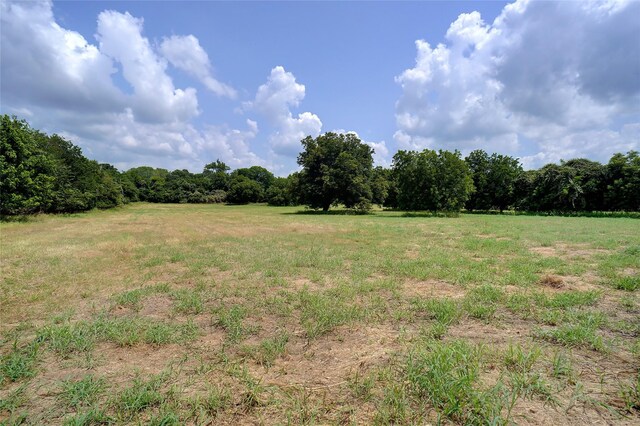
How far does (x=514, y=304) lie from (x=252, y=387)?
5.09m

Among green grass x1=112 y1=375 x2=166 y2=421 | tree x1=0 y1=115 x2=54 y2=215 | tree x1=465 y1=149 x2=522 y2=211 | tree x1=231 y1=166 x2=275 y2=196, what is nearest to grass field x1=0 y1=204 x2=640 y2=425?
green grass x1=112 y1=375 x2=166 y2=421

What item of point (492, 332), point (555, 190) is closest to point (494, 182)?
point (555, 190)

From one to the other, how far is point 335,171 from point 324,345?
→ 37055 mm

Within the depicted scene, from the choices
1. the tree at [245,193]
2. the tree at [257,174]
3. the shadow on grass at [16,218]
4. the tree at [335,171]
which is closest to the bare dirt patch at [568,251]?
the tree at [335,171]

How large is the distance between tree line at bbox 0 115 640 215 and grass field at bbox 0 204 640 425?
2408cm

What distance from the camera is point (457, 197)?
3603cm

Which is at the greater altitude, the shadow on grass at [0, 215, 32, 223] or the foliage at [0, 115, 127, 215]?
the foliage at [0, 115, 127, 215]

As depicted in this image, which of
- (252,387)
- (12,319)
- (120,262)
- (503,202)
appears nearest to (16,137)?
(120,262)

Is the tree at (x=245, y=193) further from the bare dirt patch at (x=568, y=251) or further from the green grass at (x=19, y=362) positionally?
the green grass at (x=19, y=362)

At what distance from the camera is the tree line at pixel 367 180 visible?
2550cm

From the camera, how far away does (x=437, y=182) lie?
1439 inches

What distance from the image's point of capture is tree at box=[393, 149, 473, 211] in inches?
1415

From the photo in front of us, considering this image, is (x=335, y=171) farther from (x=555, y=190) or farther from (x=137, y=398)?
(x=137, y=398)

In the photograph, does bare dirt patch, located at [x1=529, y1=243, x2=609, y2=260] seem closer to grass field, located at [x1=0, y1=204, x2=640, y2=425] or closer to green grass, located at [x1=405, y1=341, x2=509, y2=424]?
grass field, located at [x1=0, y1=204, x2=640, y2=425]
